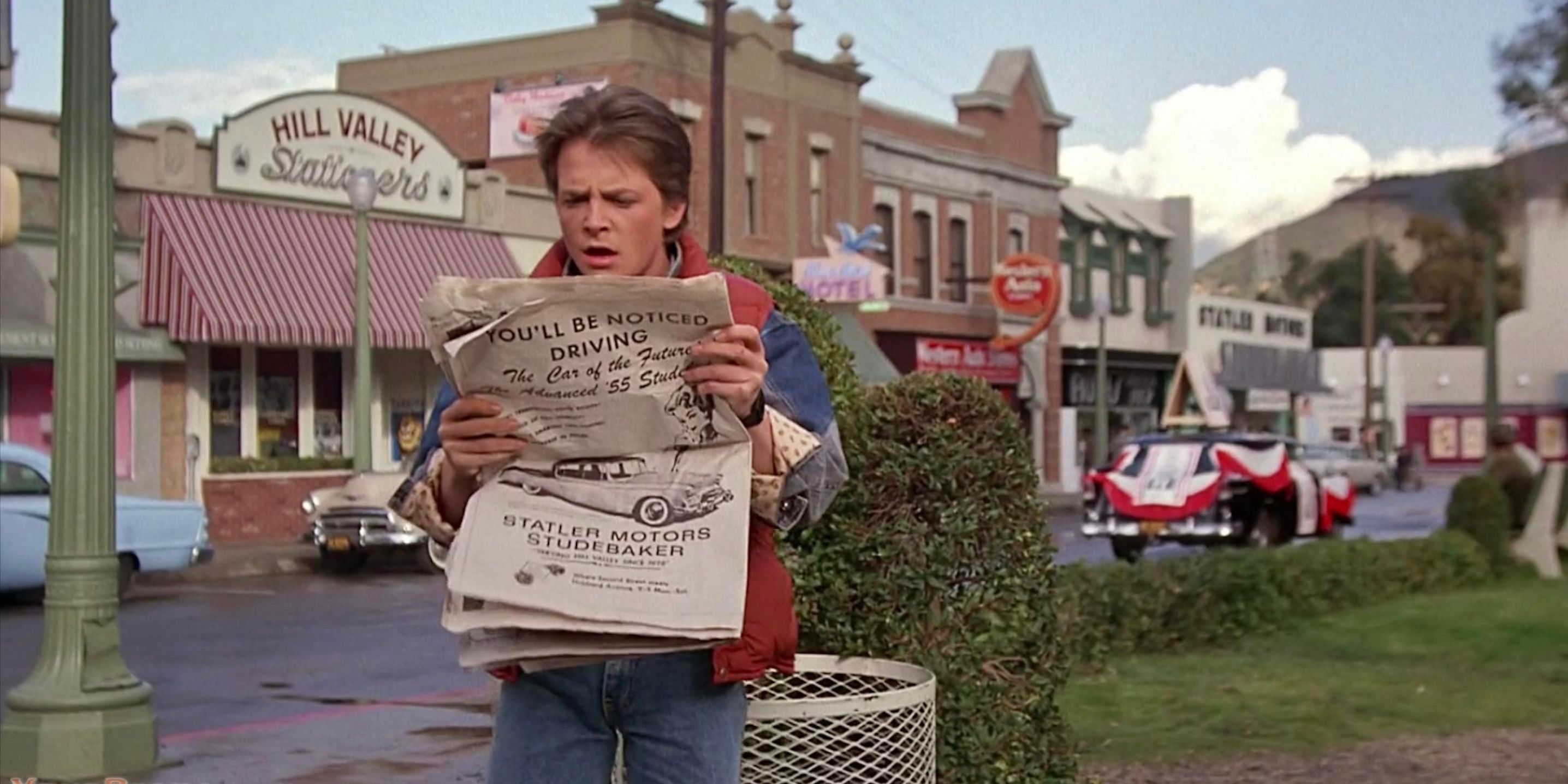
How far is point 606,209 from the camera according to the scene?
2.92 metres

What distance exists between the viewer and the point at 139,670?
39.8 feet

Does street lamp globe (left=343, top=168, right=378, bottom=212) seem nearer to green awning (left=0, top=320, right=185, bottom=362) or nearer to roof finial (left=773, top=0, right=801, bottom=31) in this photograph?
green awning (left=0, top=320, right=185, bottom=362)

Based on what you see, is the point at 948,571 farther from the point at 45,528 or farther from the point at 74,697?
the point at 45,528

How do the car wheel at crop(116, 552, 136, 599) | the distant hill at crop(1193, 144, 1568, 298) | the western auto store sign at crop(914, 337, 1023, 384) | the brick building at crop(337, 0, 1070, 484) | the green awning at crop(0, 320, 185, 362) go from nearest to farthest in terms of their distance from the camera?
the car wheel at crop(116, 552, 136, 599)
the green awning at crop(0, 320, 185, 362)
the brick building at crop(337, 0, 1070, 484)
the western auto store sign at crop(914, 337, 1023, 384)
the distant hill at crop(1193, 144, 1568, 298)

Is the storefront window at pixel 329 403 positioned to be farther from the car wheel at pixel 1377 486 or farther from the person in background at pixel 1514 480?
the car wheel at pixel 1377 486

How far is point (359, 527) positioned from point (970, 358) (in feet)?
75.8

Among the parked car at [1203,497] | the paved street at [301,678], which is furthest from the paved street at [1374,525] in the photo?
the paved street at [301,678]

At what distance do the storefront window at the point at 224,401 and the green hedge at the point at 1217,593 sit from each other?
16.2m

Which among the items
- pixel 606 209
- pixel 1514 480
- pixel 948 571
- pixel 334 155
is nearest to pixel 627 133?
pixel 606 209

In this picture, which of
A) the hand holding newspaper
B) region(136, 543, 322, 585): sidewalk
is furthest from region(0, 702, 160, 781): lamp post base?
region(136, 543, 322, 585): sidewalk

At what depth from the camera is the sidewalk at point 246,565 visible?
1986 centimetres

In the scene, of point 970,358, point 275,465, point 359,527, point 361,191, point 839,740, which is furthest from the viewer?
point 970,358

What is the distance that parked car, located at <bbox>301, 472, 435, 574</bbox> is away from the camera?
20.1 m

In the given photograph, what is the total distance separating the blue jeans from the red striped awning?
70.9 feet
